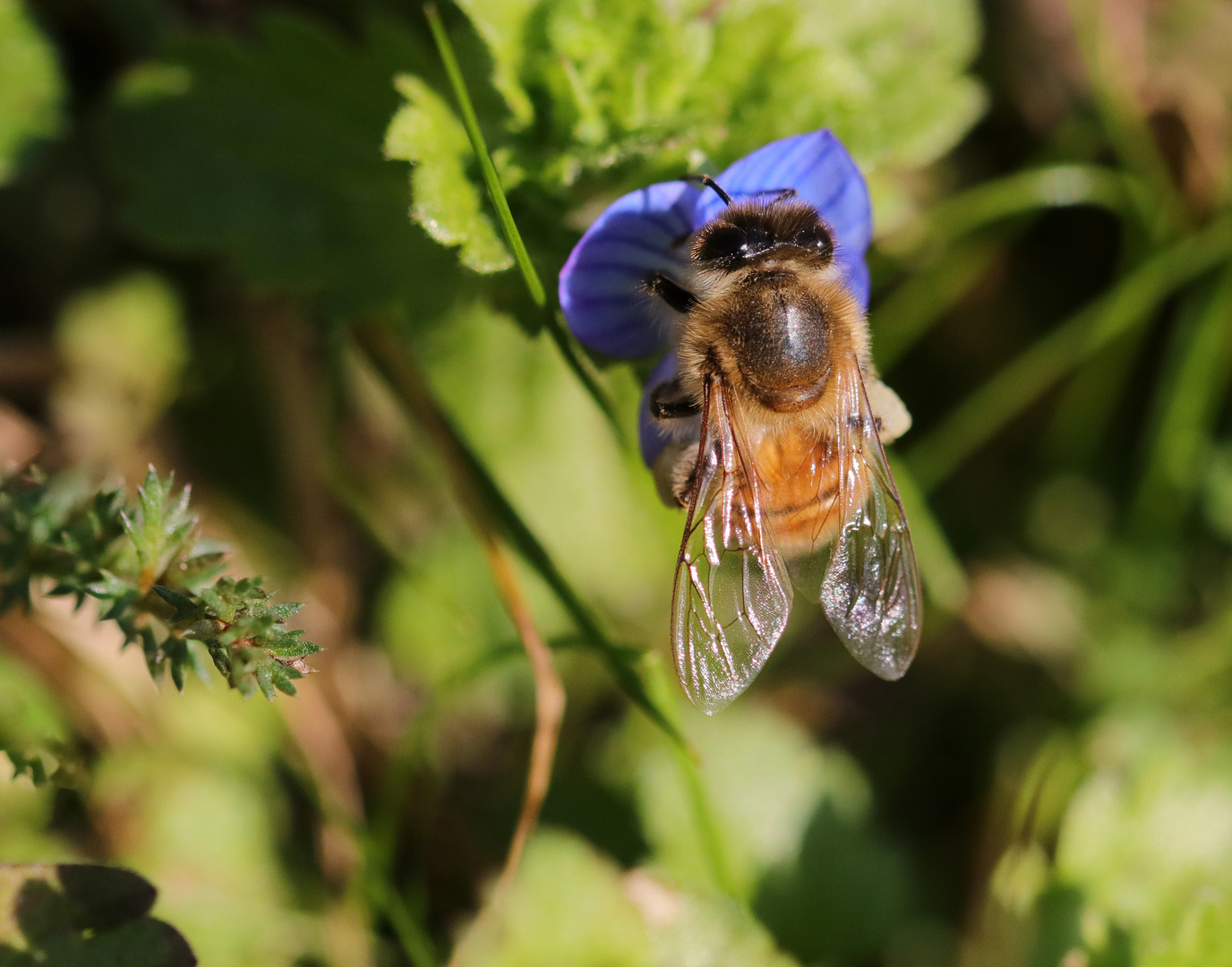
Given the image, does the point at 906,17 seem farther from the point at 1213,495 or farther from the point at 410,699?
the point at 410,699

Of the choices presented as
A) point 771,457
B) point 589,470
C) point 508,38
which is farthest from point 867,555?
point 589,470

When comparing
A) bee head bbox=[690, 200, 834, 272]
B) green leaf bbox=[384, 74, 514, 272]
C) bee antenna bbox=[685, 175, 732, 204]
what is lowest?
bee head bbox=[690, 200, 834, 272]

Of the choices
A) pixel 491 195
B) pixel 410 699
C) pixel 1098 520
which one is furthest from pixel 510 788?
pixel 1098 520

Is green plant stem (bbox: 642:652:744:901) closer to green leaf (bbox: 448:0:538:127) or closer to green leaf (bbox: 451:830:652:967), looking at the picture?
green leaf (bbox: 451:830:652:967)

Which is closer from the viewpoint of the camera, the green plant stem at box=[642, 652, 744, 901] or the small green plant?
the small green plant

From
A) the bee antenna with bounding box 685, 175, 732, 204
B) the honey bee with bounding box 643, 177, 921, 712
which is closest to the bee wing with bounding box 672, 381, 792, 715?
the honey bee with bounding box 643, 177, 921, 712

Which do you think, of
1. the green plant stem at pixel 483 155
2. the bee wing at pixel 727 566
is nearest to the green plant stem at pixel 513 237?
the green plant stem at pixel 483 155

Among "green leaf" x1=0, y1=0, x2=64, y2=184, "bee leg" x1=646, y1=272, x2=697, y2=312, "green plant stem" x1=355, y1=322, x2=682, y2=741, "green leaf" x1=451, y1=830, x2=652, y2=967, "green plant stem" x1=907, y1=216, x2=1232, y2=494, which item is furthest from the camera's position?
"green plant stem" x1=907, y1=216, x2=1232, y2=494

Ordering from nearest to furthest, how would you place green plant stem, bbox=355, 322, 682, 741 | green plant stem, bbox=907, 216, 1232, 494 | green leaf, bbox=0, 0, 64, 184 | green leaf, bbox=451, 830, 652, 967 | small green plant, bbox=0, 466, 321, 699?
small green plant, bbox=0, 466, 321, 699 → green plant stem, bbox=355, 322, 682, 741 → green leaf, bbox=451, 830, 652, 967 → green leaf, bbox=0, 0, 64, 184 → green plant stem, bbox=907, 216, 1232, 494
